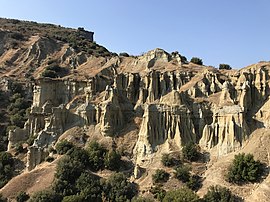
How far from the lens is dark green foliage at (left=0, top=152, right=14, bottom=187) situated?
43969 millimetres

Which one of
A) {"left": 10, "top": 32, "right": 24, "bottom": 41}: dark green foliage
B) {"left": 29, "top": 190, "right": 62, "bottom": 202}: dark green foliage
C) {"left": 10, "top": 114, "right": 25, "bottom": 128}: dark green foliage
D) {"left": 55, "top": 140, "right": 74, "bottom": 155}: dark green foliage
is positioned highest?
{"left": 10, "top": 32, "right": 24, "bottom": 41}: dark green foliage

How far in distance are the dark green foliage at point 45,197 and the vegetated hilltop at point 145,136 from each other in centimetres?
11

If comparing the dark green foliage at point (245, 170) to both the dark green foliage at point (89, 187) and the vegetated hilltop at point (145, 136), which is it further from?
the dark green foliage at point (89, 187)

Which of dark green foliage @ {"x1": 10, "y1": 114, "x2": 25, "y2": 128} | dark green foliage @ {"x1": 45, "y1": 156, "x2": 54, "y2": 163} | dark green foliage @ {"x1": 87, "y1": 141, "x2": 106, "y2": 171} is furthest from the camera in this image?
dark green foliage @ {"x1": 10, "y1": 114, "x2": 25, "y2": 128}

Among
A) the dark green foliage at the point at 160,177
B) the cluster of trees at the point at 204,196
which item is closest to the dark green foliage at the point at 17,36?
the dark green foliage at the point at 160,177

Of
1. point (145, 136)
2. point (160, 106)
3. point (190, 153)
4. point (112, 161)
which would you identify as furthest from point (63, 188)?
point (160, 106)

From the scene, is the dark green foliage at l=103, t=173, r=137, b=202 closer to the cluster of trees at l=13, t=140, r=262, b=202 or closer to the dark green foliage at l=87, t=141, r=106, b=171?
the cluster of trees at l=13, t=140, r=262, b=202

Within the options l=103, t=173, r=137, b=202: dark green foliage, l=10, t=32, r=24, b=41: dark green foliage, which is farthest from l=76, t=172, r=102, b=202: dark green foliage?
l=10, t=32, r=24, b=41: dark green foliage

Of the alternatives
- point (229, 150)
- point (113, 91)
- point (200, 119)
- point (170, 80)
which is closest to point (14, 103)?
point (113, 91)

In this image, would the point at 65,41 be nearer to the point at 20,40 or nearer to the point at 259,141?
the point at 20,40

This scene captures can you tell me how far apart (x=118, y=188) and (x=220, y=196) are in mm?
10480

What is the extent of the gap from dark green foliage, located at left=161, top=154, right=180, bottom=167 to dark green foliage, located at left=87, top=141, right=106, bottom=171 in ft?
25.3

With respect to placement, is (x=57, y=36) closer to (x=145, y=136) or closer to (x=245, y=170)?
(x=145, y=136)

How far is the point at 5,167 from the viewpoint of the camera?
45.2 meters
